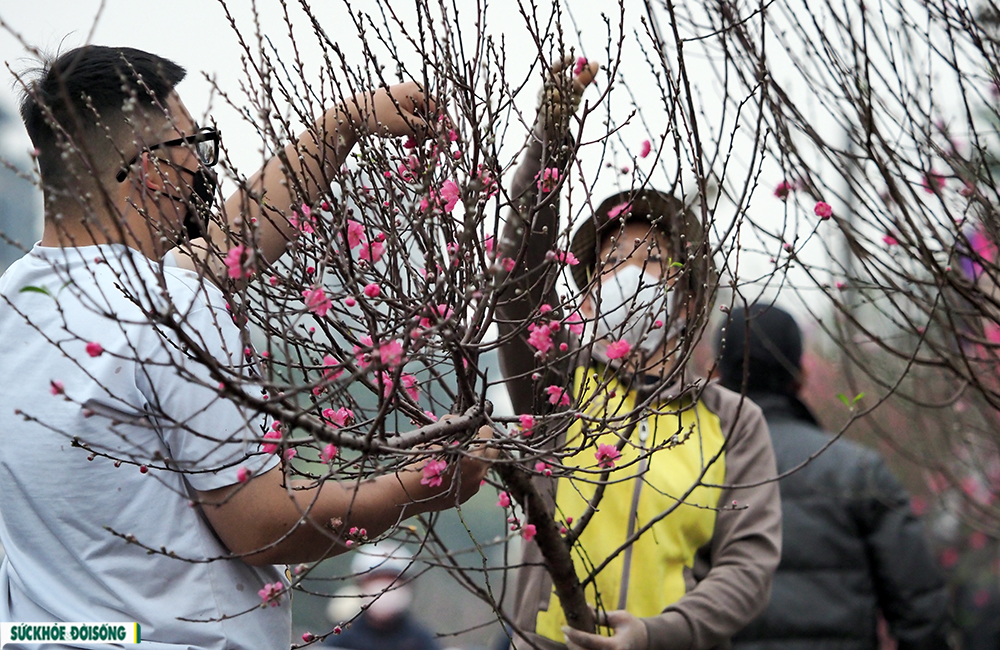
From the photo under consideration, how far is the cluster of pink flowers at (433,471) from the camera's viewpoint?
63.7 inches

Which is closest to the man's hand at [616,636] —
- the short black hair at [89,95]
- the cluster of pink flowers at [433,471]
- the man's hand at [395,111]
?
the cluster of pink flowers at [433,471]

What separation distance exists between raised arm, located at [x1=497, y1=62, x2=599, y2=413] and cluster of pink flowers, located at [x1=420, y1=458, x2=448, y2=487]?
0.64ft

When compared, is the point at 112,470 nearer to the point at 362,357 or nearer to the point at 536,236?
the point at 362,357

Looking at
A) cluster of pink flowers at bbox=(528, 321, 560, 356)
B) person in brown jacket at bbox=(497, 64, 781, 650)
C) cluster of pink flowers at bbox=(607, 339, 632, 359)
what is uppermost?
cluster of pink flowers at bbox=(528, 321, 560, 356)

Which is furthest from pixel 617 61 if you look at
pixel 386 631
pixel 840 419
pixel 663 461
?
pixel 840 419

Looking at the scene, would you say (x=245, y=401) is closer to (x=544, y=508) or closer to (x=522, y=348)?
(x=544, y=508)

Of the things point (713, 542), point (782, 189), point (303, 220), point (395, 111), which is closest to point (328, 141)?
point (395, 111)

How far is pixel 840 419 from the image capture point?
28.4 ft

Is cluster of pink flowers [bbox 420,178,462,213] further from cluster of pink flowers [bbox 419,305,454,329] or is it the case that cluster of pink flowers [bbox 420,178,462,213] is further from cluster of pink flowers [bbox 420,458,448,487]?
cluster of pink flowers [bbox 420,458,448,487]

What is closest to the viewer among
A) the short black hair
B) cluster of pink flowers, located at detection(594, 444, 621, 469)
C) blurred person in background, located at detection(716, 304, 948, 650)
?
the short black hair

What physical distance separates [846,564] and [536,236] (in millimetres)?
2019

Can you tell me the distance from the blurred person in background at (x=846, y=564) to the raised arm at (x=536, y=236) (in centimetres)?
125

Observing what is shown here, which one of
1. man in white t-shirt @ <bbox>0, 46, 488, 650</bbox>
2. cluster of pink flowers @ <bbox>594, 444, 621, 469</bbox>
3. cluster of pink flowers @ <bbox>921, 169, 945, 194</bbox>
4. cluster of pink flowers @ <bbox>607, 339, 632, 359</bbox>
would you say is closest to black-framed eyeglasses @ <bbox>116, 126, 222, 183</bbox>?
man in white t-shirt @ <bbox>0, 46, 488, 650</bbox>

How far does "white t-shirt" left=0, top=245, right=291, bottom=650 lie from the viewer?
154cm
